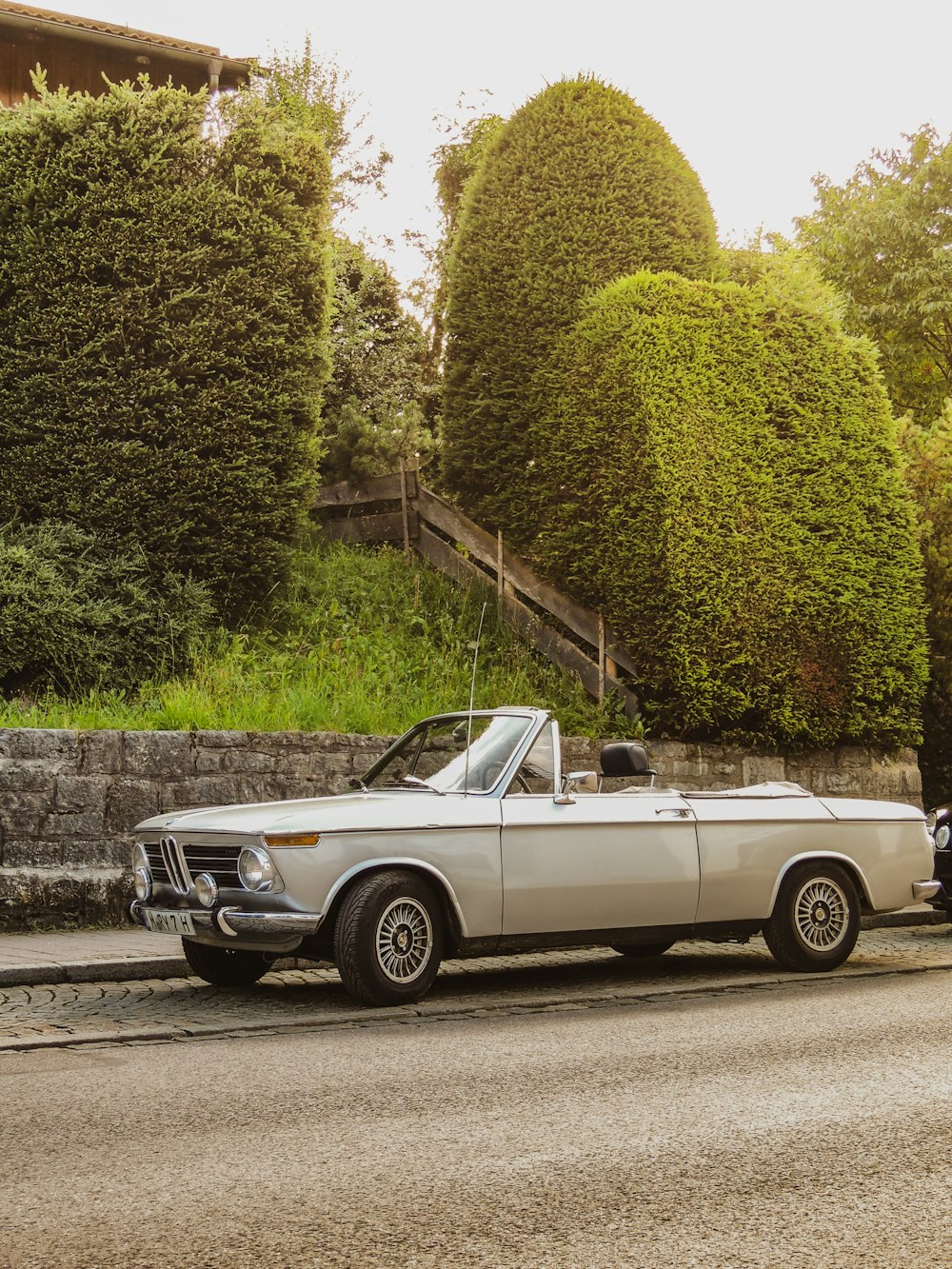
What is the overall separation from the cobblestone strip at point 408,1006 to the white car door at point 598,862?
46 centimetres

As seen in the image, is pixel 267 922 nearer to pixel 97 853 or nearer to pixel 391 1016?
pixel 391 1016

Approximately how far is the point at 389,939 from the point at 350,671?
6343 millimetres

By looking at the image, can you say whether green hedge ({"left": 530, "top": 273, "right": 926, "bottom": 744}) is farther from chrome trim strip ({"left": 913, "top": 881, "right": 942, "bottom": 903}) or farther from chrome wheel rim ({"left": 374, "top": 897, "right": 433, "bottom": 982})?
chrome wheel rim ({"left": 374, "top": 897, "right": 433, "bottom": 982})

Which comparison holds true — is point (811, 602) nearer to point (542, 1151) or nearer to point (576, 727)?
point (576, 727)

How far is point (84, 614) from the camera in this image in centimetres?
1213

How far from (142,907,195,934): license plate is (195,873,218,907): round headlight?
4.6 inches

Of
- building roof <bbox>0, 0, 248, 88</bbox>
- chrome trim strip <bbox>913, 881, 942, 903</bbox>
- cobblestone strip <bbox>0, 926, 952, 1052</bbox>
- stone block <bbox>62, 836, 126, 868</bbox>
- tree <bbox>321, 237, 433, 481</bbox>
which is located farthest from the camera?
building roof <bbox>0, 0, 248, 88</bbox>

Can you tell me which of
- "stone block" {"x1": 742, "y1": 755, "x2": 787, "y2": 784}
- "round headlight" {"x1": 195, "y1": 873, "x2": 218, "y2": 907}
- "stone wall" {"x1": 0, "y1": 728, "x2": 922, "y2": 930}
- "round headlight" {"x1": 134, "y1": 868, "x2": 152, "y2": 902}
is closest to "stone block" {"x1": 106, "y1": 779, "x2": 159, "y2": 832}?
"stone wall" {"x1": 0, "y1": 728, "x2": 922, "y2": 930}

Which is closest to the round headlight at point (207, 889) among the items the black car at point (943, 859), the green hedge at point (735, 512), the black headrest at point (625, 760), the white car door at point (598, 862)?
the white car door at point (598, 862)

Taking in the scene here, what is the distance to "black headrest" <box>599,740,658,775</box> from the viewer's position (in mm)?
8422

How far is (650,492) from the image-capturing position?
559 inches

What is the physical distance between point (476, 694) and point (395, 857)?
6474 mm

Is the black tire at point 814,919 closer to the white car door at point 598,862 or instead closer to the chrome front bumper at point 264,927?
the white car door at point 598,862

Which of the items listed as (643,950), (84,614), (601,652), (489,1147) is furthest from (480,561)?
(489,1147)
